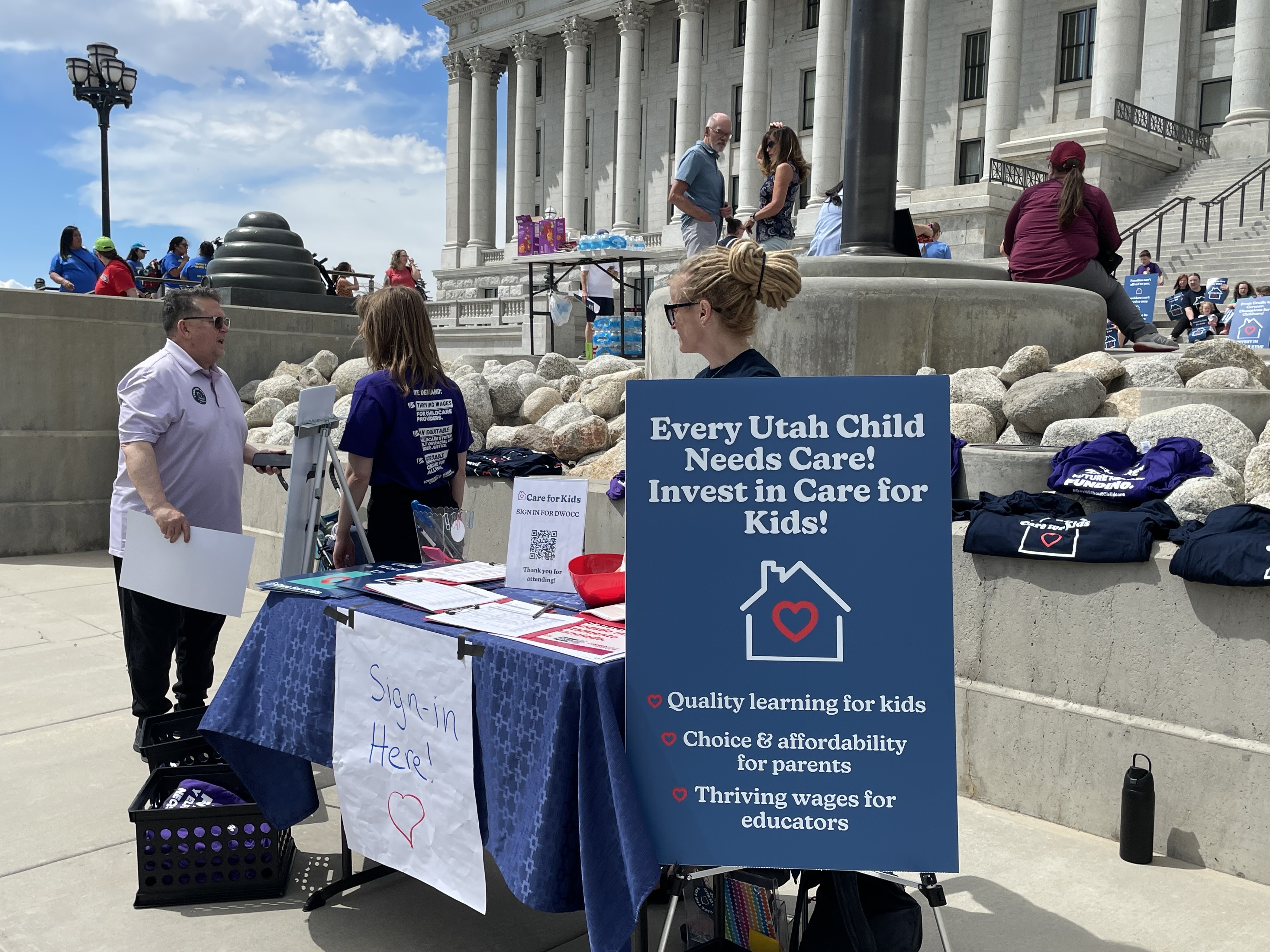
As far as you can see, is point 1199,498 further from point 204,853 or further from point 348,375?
point 348,375

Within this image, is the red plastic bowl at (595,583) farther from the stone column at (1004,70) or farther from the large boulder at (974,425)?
the stone column at (1004,70)

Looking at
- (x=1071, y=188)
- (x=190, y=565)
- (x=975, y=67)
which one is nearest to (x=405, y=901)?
(x=190, y=565)

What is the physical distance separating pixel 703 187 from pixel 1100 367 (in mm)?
3242

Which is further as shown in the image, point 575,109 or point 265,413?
point 575,109

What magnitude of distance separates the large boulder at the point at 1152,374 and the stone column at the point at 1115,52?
87.3 feet

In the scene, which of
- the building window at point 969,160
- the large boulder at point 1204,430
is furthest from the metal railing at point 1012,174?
the large boulder at point 1204,430

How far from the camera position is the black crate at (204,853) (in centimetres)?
361

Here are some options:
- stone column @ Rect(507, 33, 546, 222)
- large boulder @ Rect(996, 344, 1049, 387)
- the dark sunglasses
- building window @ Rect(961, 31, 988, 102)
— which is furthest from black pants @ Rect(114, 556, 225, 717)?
stone column @ Rect(507, 33, 546, 222)

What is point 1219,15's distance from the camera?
116ft

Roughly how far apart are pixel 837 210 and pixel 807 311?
2273 millimetres

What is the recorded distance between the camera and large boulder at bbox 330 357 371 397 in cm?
1141

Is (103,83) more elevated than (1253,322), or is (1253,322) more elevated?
(103,83)

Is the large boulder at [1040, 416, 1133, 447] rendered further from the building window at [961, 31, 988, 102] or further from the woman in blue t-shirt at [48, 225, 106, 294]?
the building window at [961, 31, 988, 102]

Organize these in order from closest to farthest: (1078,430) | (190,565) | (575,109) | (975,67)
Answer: (190,565) < (1078,430) < (975,67) < (575,109)
